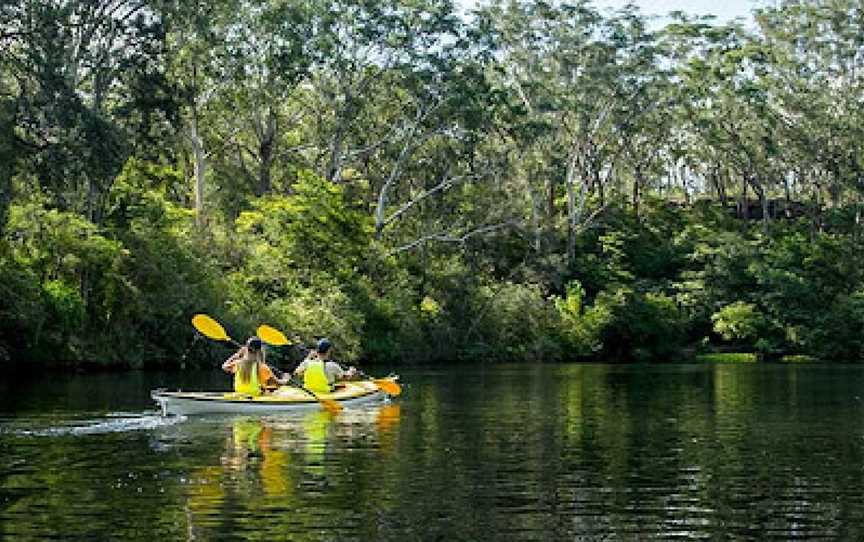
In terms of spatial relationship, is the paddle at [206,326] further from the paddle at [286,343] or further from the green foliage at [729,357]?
the green foliage at [729,357]

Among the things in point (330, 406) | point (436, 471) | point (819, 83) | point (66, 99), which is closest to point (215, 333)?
point (330, 406)

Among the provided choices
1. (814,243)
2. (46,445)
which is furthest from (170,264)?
(814,243)

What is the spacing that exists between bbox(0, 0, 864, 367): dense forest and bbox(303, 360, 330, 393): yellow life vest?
28.7 ft

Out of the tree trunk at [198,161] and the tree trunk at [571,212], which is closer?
the tree trunk at [198,161]

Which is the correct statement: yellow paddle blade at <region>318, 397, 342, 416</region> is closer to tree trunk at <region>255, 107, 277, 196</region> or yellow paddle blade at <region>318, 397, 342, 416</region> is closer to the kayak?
the kayak

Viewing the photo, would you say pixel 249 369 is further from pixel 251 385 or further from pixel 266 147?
pixel 266 147

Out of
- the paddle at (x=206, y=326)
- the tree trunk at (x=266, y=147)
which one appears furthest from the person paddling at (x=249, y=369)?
the tree trunk at (x=266, y=147)

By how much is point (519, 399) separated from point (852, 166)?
43703 millimetres

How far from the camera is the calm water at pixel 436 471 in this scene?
1142 cm

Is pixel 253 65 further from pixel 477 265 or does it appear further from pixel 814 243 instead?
pixel 814 243

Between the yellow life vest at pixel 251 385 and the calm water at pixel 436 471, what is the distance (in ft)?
2.46

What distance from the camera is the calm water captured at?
1142 cm

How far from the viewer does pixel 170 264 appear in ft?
131

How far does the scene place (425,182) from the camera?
62.0 m
